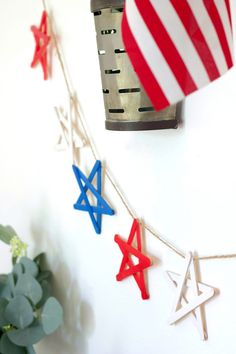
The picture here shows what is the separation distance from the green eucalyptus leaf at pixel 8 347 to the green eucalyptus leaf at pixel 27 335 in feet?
0.07

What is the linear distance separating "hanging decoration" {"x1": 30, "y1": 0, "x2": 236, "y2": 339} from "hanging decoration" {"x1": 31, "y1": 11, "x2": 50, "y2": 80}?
0.03 ft

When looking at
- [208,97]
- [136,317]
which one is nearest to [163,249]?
[136,317]

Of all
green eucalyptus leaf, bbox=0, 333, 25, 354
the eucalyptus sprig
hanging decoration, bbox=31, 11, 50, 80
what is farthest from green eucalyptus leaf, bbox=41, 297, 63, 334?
hanging decoration, bbox=31, 11, 50, 80

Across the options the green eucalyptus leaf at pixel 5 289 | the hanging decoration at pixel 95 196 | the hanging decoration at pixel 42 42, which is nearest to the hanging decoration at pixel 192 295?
the hanging decoration at pixel 95 196

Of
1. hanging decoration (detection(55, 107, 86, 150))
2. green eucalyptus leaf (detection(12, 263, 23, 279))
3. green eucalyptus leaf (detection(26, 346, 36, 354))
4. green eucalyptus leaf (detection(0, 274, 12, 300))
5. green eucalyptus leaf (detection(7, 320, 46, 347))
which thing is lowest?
green eucalyptus leaf (detection(26, 346, 36, 354))

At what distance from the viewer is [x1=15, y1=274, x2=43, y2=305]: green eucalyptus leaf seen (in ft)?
3.00

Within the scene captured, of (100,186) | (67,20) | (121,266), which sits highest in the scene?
(67,20)

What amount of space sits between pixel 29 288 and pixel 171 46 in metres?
0.68

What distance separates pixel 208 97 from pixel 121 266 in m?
0.38

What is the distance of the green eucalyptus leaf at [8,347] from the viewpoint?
2.97 feet

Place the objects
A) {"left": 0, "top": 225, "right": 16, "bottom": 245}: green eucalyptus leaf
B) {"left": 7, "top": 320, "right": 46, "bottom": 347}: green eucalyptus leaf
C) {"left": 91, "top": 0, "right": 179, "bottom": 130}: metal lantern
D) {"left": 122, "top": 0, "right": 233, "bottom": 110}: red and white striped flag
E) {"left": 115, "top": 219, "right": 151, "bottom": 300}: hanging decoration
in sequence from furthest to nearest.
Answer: {"left": 0, "top": 225, "right": 16, "bottom": 245}: green eucalyptus leaf < {"left": 7, "top": 320, "right": 46, "bottom": 347}: green eucalyptus leaf < {"left": 115, "top": 219, "right": 151, "bottom": 300}: hanging decoration < {"left": 91, "top": 0, "right": 179, "bottom": 130}: metal lantern < {"left": 122, "top": 0, "right": 233, "bottom": 110}: red and white striped flag

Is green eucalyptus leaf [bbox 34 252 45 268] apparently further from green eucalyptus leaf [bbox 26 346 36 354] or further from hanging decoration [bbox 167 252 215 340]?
hanging decoration [bbox 167 252 215 340]

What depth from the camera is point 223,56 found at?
0.43m

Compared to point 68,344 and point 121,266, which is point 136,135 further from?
point 68,344
